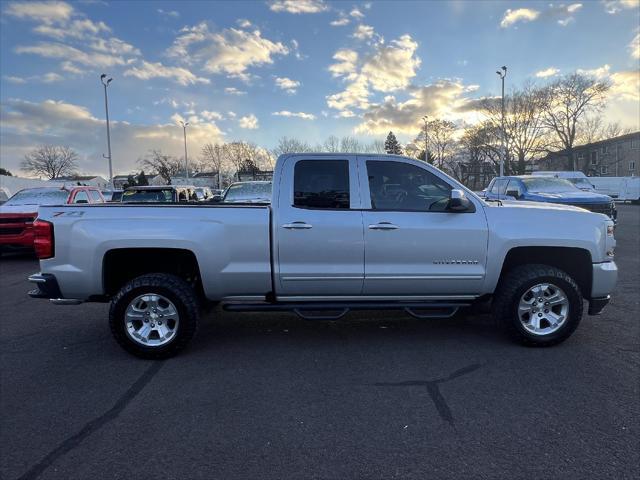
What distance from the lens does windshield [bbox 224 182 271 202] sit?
11.2m

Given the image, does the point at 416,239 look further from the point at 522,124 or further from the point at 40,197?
the point at 522,124

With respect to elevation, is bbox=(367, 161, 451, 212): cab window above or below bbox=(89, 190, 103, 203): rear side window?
below

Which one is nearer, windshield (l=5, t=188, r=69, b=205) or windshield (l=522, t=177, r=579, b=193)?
windshield (l=5, t=188, r=69, b=205)

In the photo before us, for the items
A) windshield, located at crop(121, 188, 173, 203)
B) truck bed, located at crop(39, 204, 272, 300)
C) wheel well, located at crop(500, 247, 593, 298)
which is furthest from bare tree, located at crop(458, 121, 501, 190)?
truck bed, located at crop(39, 204, 272, 300)

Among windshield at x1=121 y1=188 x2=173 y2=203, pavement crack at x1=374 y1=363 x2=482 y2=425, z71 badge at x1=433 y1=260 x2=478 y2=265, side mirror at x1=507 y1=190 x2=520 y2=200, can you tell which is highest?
windshield at x1=121 y1=188 x2=173 y2=203

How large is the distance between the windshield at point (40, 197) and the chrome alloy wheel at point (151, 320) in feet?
30.3

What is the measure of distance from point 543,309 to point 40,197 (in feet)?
41.7

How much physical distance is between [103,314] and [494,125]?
60.2m

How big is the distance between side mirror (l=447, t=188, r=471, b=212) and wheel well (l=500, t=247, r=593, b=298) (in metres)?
0.81

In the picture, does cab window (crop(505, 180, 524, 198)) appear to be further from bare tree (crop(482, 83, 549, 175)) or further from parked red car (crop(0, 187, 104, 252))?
bare tree (crop(482, 83, 549, 175))

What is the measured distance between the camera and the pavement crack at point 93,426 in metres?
A: 2.62

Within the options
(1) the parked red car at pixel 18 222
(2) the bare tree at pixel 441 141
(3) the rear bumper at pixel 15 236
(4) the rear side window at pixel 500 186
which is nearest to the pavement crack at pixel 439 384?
(1) the parked red car at pixel 18 222

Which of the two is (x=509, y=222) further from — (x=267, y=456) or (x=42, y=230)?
(x=42, y=230)

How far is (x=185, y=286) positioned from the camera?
4.30 meters
